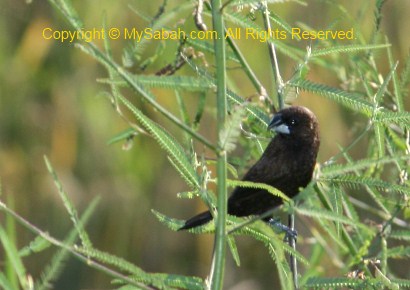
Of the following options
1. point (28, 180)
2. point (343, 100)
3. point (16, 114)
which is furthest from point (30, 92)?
point (343, 100)

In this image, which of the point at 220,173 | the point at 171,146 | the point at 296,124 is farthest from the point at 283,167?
the point at 220,173

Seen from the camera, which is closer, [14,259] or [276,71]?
[14,259]

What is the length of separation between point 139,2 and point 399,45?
129 cm

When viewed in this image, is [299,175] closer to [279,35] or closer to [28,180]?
[279,35]

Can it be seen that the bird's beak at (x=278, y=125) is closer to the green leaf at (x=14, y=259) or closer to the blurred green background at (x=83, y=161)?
the green leaf at (x=14, y=259)

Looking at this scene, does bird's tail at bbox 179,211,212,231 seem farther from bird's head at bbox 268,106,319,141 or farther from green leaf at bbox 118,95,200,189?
green leaf at bbox 118,95,200,189

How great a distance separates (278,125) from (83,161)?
8.72ft

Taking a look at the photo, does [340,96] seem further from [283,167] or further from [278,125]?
[283,167]

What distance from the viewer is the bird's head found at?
238cm

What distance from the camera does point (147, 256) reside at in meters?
4.96

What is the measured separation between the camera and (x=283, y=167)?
98.4 inches

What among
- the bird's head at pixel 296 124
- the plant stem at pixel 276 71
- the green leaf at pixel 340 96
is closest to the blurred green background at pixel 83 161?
Answer: the bird's head at pixel 296 124

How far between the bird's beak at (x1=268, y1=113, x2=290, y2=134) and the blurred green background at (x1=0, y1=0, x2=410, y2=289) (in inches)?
81.2

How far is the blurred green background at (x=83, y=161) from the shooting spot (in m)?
4.75
